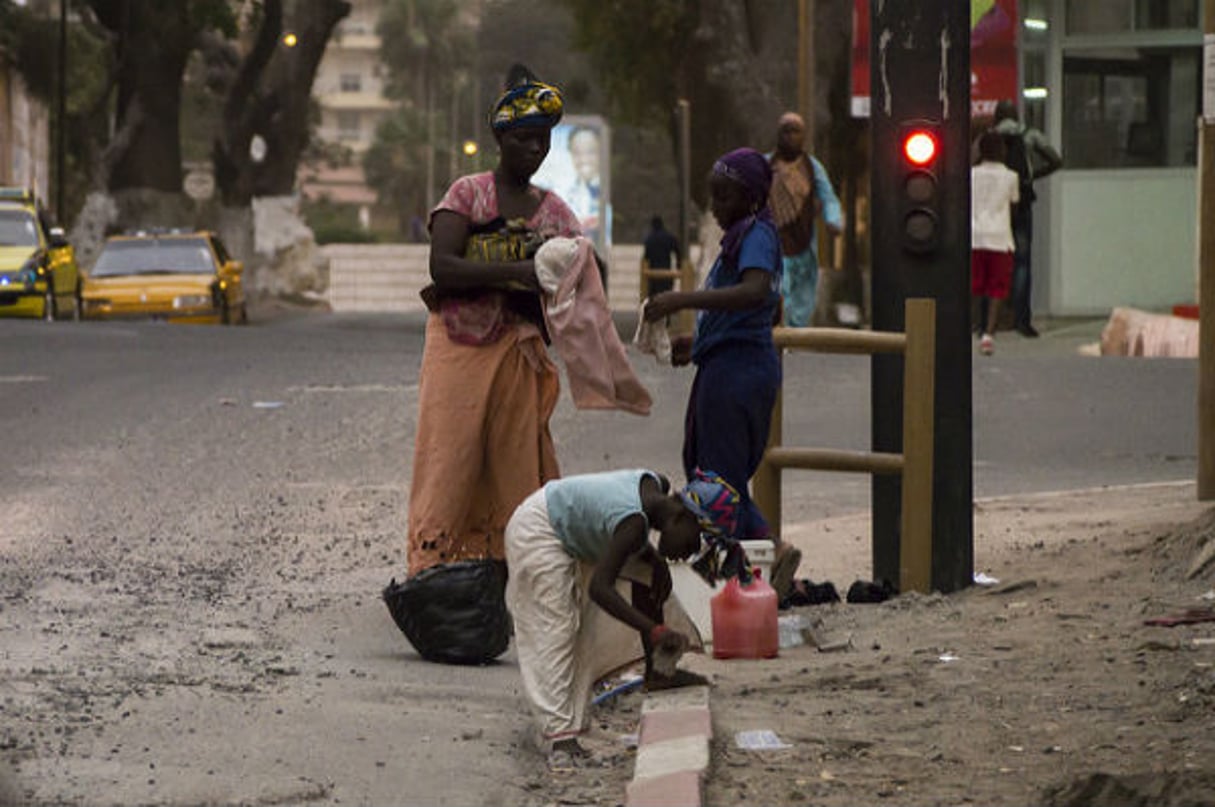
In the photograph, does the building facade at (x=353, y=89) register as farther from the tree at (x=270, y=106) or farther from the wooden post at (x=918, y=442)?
the wooden post at (x=918, y=442)

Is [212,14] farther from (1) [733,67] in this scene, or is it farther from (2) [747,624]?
(2) [747,624]

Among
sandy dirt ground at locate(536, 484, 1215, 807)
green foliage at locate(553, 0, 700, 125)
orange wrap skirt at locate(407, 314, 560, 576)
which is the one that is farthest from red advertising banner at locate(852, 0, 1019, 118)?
orange wrap skirt at locate(407, 314, 560, 576)

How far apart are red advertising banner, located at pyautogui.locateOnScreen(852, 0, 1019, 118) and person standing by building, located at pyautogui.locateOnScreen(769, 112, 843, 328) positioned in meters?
9.75

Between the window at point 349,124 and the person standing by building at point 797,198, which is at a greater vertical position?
the window at point 349,124

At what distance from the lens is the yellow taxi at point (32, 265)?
29938 millimetres

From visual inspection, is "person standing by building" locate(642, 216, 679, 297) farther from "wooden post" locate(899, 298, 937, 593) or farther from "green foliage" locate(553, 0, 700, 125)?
"wooden post" locate(899, 298, 937, 593)

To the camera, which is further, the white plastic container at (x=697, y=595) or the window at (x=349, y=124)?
the window at (x=349, y=124)

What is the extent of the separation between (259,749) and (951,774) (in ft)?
5.67

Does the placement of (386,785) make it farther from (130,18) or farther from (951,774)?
(130,18)

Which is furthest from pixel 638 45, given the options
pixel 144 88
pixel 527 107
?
pixel 527 107

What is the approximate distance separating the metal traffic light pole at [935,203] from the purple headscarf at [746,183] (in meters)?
0.79

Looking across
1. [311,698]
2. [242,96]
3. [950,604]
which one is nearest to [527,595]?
[311,698]

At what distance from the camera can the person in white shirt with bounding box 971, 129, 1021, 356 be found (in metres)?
20.2

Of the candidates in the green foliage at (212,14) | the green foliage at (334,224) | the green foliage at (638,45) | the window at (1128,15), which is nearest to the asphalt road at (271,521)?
the window at (1128,15)
